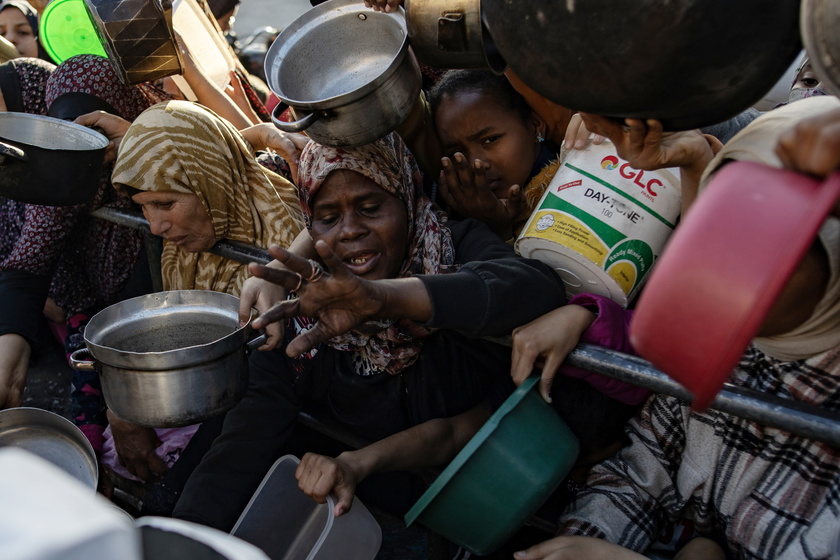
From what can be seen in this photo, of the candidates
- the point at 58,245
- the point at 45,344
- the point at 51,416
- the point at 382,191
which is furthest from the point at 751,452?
the point at 45,344

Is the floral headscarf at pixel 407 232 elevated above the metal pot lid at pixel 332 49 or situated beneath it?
situated beneath

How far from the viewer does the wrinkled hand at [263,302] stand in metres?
1.82

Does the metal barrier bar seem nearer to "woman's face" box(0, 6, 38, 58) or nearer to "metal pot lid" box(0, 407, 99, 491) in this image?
"metal pot lid" box(0, 407, 99, 491)

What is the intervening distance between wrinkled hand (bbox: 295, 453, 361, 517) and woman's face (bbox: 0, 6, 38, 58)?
167 inches

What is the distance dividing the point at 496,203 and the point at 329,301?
0.81 m

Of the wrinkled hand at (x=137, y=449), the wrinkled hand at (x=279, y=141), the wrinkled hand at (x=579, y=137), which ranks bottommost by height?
the wrinkled hand at (x=137, y=449)

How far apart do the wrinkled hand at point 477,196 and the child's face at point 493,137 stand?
12 centimetres

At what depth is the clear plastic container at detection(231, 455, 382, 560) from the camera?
1764 mm

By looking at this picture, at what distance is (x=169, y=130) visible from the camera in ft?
7.77

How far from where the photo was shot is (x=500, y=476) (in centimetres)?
148

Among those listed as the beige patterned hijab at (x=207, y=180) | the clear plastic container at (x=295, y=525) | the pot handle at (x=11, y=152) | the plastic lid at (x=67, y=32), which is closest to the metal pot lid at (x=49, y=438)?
the clear plastic container at (x=295, y=525)

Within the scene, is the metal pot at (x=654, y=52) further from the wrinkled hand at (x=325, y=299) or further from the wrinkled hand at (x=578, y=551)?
the wrinkled hand at (x=578, y=551)

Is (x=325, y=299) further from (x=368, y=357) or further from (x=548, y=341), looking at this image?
(x=368, y=357)

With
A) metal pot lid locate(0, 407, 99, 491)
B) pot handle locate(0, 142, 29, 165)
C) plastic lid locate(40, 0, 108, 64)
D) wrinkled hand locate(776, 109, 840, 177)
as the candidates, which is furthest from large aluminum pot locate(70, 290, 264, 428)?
plastic lid locate(40, 0, 108, 64)
